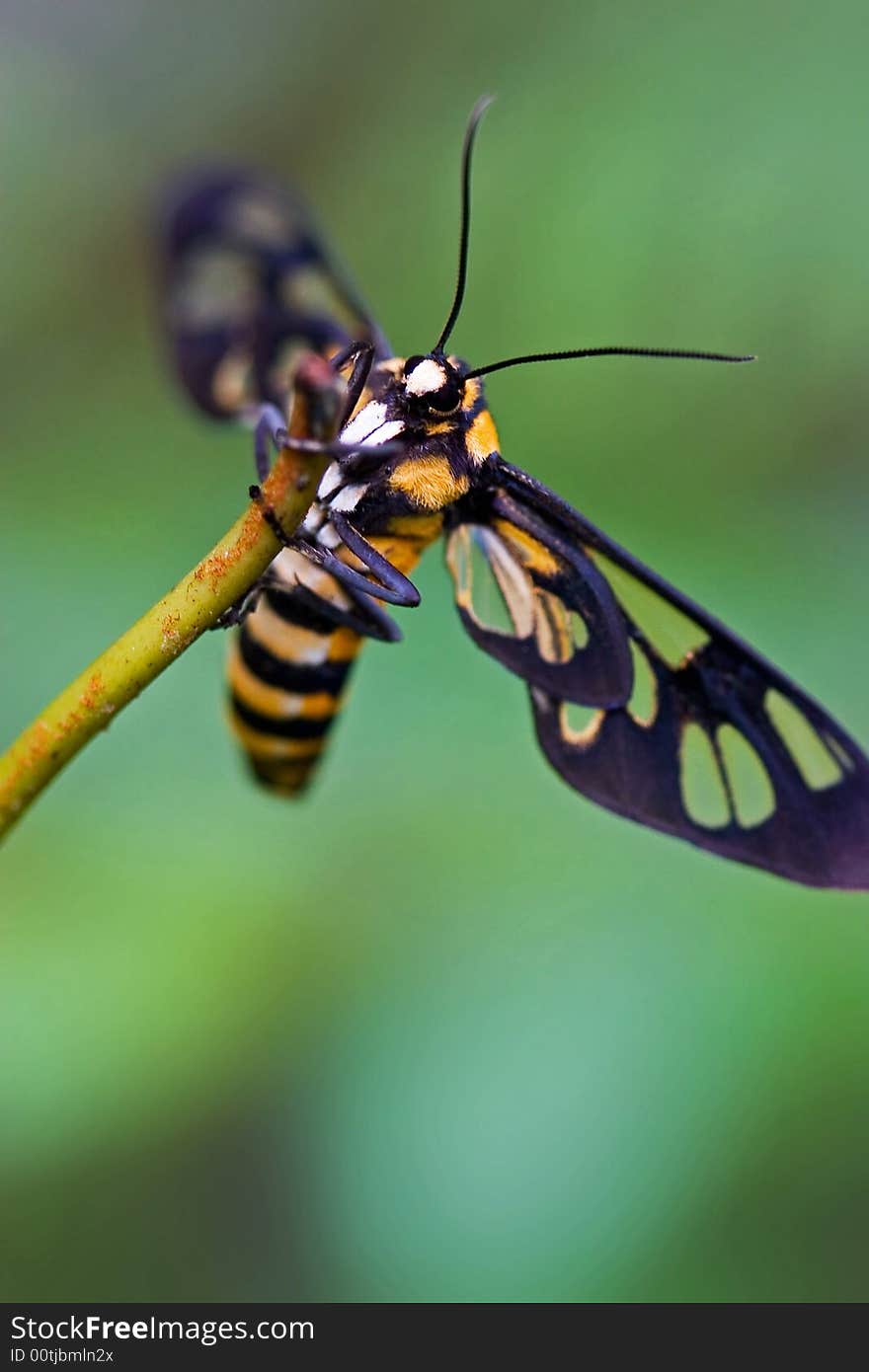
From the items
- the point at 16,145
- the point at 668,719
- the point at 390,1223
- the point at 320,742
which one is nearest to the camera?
the point at 668,719

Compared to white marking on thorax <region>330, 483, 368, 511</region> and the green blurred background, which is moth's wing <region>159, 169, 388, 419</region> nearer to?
the green blurred background

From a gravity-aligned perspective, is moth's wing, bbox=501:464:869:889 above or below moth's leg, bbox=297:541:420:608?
above

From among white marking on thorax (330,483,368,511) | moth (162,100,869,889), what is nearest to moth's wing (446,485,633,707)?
moth (162,100,869,889)

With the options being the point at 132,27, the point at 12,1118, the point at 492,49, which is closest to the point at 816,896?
the point at 12,1118

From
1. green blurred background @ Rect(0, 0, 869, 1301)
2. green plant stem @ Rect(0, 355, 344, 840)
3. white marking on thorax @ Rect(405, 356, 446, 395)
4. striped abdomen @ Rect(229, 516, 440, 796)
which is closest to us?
green plant stem @ Rect(0, 355, 344, 840)

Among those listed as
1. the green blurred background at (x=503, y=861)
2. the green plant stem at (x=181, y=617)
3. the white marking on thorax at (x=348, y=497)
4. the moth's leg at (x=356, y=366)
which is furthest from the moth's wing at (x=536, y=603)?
the green blurred background at (x=503, y=861)

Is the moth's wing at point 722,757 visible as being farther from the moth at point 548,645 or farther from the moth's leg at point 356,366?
the moth's leg at point 356,366

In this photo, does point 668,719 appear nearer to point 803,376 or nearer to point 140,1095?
point 140,1095
